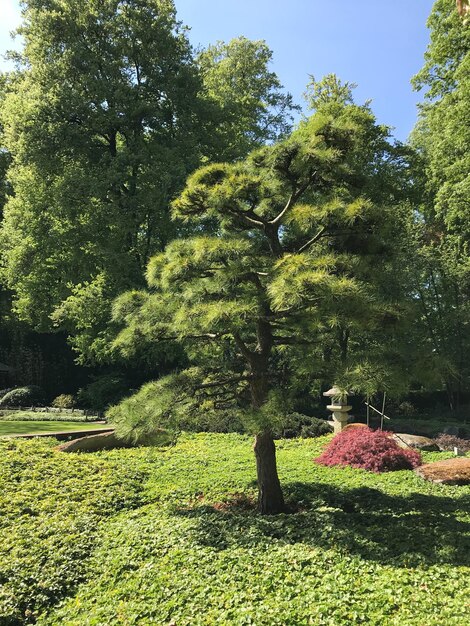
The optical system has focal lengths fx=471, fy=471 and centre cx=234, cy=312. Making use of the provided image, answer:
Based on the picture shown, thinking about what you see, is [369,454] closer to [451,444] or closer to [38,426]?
[451,444]

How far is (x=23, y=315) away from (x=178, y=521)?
15.3m

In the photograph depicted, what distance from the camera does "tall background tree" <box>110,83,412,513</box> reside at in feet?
16.3

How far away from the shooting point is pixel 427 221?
21.9 m

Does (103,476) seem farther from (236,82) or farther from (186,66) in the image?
(236,82)

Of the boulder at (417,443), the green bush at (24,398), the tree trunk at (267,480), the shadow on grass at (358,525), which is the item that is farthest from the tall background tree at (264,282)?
the green bush at (24,398)

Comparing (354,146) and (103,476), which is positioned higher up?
(354,146)

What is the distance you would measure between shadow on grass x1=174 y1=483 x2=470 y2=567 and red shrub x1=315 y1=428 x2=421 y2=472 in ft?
5.12

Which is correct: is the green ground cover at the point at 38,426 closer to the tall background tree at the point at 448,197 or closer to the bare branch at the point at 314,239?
the bare branch at the point at 314,239

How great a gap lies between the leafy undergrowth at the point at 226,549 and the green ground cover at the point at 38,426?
13.0 ft

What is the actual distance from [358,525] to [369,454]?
3293 millimetres

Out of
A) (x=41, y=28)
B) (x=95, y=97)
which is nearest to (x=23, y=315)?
(x=95, y=97)

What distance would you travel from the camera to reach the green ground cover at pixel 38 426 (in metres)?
11.4

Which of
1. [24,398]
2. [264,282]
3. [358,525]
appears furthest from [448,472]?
[24,398]

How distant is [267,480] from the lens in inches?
226
